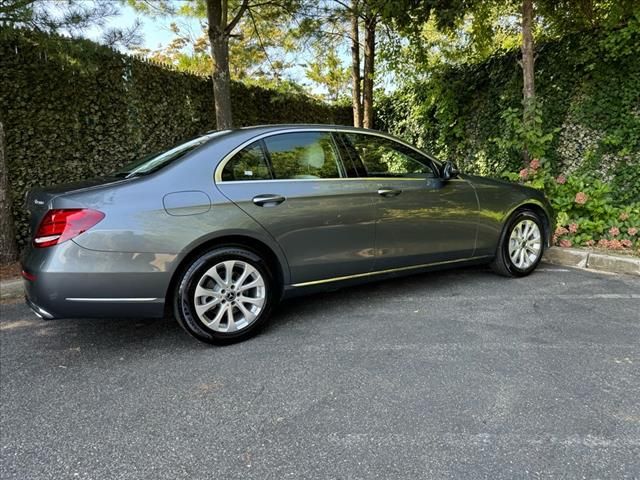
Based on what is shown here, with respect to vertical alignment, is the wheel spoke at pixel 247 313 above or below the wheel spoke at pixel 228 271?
below

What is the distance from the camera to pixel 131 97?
6223 mm

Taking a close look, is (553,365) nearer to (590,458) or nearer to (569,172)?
(590,458)

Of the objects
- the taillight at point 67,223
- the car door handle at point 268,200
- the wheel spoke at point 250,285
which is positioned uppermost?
the car door handle at point 268,200

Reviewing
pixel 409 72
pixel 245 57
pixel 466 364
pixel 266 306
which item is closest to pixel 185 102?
pixel 245 57

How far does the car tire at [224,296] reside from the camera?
2.92 metres

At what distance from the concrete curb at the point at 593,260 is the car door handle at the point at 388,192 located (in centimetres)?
262

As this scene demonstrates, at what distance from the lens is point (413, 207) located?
12.4ft

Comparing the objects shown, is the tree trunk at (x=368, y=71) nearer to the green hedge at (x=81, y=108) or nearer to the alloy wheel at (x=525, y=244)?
the green hedge at (x=81, y=108)

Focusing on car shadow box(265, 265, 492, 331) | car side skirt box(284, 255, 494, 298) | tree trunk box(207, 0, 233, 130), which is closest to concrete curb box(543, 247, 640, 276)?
car shadow box(265, 265, 492, 331)

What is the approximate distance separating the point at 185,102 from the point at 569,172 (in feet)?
19.1

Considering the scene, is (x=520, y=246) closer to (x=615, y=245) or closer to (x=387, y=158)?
(x=615, y=245)

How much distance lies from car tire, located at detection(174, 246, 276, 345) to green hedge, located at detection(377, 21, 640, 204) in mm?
4213

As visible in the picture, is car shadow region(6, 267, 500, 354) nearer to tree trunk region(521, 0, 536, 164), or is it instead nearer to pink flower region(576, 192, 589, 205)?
pink flower region(576, 192, 589, 205)

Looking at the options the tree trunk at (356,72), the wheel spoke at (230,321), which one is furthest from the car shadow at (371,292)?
the tree trunk at (356,72)
